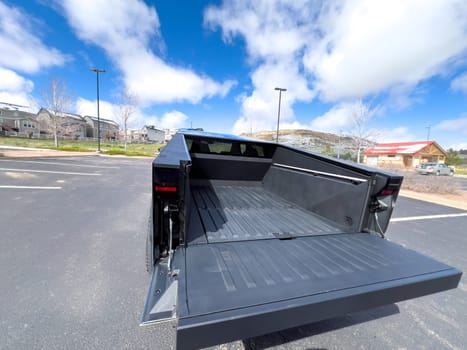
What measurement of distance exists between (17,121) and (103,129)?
50.8ft

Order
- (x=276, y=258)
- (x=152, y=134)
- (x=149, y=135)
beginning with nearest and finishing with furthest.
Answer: (x=276, y=258) → (x=149, y=135) → (x=152, y=134)

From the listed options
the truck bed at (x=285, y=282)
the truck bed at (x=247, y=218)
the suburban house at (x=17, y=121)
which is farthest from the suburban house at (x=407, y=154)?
the suburban house at (x=17, y=121)

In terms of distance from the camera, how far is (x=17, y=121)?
128 ft

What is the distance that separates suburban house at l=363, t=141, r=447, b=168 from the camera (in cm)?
2432

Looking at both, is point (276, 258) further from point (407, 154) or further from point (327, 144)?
point (407, 154)

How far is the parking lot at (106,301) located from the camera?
1.40 m

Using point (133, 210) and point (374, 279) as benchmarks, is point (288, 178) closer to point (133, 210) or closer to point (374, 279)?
point (374, 279)

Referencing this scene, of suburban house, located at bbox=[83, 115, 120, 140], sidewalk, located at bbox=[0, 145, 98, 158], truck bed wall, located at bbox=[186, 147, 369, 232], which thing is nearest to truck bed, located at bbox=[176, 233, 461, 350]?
truck bed wall, located at bbox=[186, 147, 369, 232]

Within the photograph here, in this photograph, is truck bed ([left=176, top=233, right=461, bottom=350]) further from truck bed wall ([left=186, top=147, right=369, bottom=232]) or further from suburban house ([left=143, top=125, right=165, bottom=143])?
suburban house ([left=143, top=125, right=165, bottom=143])

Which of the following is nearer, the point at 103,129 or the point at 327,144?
the point at 327,144

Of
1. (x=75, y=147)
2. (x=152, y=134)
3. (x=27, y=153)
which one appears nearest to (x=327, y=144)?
(x=27, y=153)


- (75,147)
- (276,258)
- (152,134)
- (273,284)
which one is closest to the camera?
(273,284)

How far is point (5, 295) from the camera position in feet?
5.48

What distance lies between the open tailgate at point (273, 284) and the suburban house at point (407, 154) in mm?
27091
